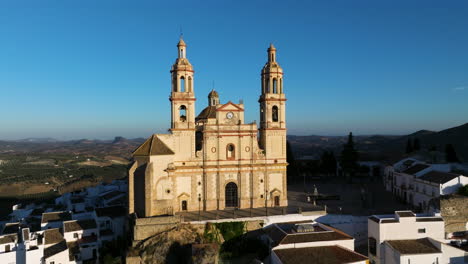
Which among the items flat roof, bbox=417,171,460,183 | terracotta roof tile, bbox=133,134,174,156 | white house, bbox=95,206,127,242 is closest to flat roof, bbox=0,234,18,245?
white house, bbox=95,206,127,242

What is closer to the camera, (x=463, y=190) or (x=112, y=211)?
(x=463, y=190)

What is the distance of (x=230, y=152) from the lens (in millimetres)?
30953

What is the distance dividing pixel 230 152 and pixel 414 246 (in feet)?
51.5

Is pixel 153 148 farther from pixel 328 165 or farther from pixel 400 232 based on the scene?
pixel 328 165

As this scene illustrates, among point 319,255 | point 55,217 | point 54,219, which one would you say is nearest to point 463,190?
point 319,255

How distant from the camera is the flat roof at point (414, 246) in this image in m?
23.1

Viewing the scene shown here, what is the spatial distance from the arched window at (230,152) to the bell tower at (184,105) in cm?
303

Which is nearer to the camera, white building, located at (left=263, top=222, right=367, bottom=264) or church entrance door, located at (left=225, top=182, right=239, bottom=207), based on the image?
white building, located at (left=263, top=222, right=367, bottom=264)

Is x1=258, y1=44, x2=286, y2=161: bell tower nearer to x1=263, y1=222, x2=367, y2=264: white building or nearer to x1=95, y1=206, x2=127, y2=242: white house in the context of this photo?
x1=263, y1=222, x2=367, y2=264: white building

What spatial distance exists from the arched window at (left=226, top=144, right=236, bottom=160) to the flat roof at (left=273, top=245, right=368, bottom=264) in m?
10.2

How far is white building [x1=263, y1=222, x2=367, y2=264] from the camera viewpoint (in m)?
21.5

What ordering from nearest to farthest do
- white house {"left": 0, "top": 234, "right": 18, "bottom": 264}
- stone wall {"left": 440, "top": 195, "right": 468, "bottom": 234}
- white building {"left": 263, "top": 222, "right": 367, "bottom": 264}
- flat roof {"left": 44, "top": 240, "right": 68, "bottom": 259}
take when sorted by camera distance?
white building {"left": 263, "top": 222, "right": 367, "bottom": 264} → flat roof {"left": 44, "top": 240, "right": 68, "bottom": 259} → white house {"left": 0, "top": 234, "right": 18, "bottom": 264} → stone wall {"left": 440, "top": 195, "right": 468, "bottom": 234}

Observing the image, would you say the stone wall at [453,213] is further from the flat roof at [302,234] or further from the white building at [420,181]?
the flat roof at [302,234]

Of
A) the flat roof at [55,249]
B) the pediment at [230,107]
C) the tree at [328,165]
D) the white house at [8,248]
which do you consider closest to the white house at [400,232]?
the pediment at [230,107]
